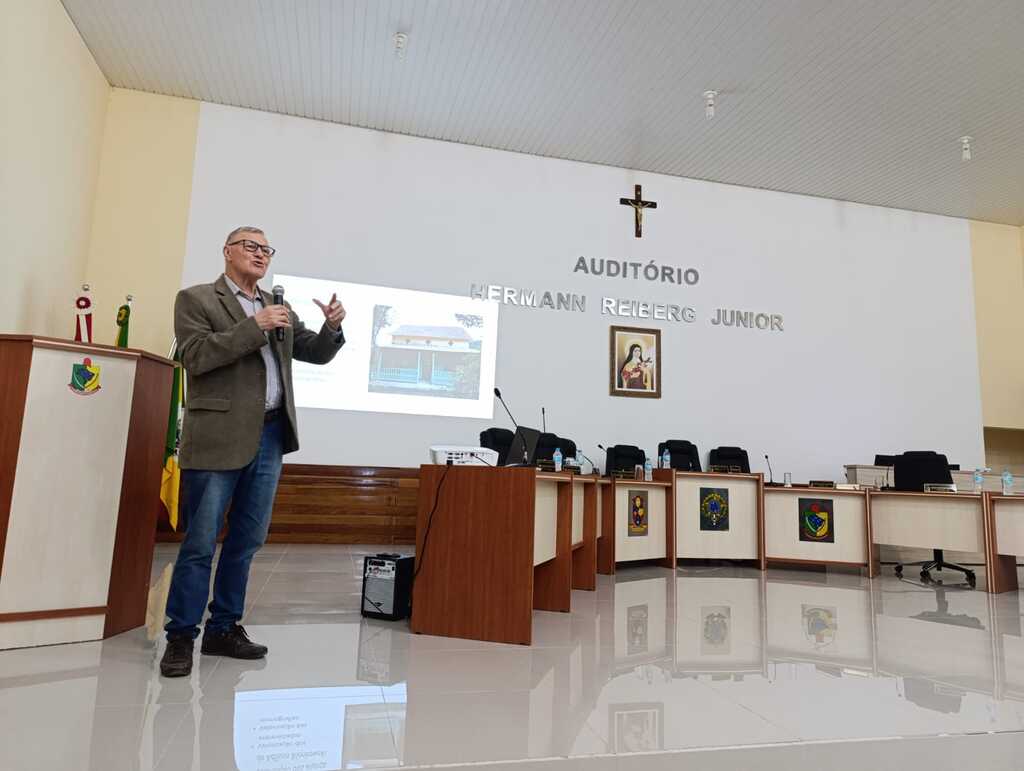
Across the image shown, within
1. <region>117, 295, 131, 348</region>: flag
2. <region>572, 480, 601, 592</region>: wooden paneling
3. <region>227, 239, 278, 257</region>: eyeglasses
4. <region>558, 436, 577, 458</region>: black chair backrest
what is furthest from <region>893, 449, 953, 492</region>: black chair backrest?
<region>117, 295, 131, 348</region>: flag

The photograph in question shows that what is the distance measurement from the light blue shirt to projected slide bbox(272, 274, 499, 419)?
12.0 feet

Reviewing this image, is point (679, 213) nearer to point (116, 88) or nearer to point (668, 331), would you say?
point (668, 331)

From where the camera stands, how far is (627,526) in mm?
5023

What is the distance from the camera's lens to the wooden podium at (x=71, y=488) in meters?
2.33

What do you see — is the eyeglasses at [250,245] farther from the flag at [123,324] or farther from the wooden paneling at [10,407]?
the flag at [123,324]

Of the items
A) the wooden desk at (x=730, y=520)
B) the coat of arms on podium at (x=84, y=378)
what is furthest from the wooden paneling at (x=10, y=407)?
the wooden desk at (x=730, y=520)

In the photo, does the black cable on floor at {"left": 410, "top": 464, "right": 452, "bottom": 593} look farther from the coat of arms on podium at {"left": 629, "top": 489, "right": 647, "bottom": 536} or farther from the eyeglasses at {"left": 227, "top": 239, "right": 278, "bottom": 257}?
the coat of arms on podium at {"left": 629, "top": 489, "right": 647, "bottom": 536}

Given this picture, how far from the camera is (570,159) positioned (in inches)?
280

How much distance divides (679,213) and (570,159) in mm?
1351

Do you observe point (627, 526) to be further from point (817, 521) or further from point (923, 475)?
point (923, 475)

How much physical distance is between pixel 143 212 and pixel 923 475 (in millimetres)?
6977

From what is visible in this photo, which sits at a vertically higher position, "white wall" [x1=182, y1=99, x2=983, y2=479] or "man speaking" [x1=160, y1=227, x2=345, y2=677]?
"white wall" [x1=182, y1=99, x2=983, y2=479]

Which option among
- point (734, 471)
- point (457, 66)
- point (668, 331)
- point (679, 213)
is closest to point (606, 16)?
point (457, 66)

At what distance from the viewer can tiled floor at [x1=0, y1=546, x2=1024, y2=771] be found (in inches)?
62.3
